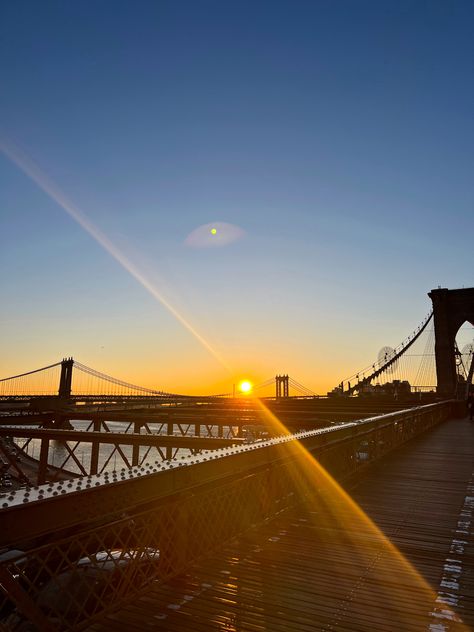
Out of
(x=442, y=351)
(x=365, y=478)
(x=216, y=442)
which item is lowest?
(x=365, y=478)

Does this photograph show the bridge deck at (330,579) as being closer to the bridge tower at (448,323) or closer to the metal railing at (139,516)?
the metal railing at (139,516)

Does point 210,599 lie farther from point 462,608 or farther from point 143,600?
point 462,608

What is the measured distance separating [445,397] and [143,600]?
48.7m

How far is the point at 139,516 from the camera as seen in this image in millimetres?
4191

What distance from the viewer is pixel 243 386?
10806 cm

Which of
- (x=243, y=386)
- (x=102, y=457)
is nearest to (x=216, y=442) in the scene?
(x=243, y=386)

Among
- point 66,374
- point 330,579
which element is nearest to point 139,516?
point 330,579

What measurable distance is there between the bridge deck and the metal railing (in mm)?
267

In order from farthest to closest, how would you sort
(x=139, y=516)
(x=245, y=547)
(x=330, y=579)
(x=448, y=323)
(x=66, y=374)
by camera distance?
1. (x=66, y=374)
2. (x=448, y=323)
3. (x=245, y=547)
4. (x=330, y=579)
5. (x=139, y=516)

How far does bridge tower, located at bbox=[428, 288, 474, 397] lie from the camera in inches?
1955

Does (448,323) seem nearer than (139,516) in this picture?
No

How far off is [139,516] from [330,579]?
235 cm

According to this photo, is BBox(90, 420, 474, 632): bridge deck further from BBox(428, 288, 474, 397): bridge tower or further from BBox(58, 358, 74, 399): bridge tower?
BBox(58, 358, 74, 399): bridge tower

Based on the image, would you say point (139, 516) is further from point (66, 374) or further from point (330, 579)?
point (66, 374)
